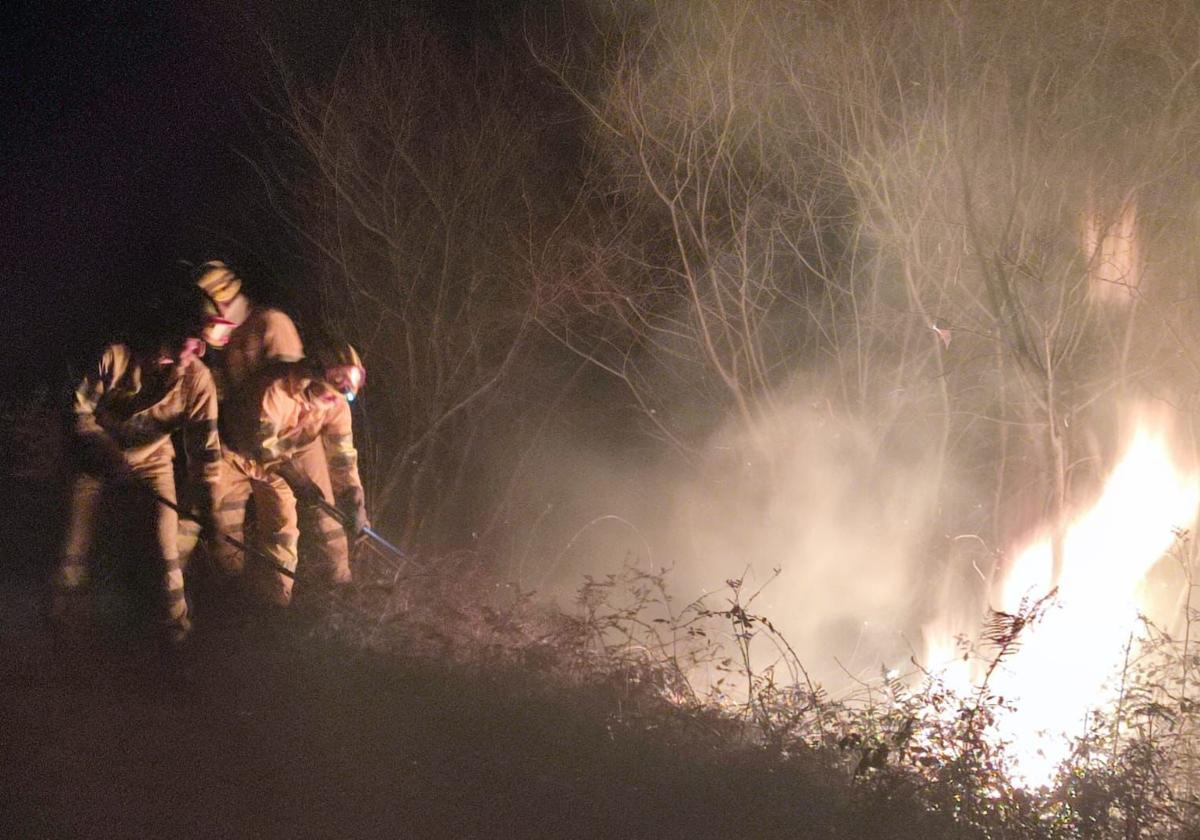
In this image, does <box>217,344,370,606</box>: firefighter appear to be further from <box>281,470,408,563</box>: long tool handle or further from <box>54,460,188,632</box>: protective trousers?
<box>54,460,188,632</box>: protective trousers

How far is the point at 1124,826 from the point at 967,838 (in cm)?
85

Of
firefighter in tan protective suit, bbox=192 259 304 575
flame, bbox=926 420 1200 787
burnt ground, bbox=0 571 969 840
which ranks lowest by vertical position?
burnt ground, bbox=0 571 969 840

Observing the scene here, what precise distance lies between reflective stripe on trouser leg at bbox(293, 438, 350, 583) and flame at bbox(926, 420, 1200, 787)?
465cm

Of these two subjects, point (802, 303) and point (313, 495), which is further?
point (802, 303)

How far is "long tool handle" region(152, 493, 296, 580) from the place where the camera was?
18.1 ft

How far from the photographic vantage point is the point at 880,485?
37.8 feet

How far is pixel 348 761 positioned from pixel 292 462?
221cm

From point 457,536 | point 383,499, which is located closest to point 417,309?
point 383,499

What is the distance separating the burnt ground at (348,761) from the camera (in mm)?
3809

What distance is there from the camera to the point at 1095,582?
9.68 meters

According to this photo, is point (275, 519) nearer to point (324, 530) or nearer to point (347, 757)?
point (324, 530)

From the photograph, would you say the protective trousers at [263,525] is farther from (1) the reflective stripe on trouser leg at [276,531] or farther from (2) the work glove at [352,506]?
(2) the work glove at [352,506]

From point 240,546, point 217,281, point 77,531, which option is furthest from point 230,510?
point 217,281

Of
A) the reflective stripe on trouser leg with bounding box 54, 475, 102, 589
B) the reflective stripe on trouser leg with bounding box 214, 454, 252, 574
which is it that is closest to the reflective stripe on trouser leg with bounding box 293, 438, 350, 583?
the reflective stripe on trouser leg with bounding box 214, 454, 252, 574
